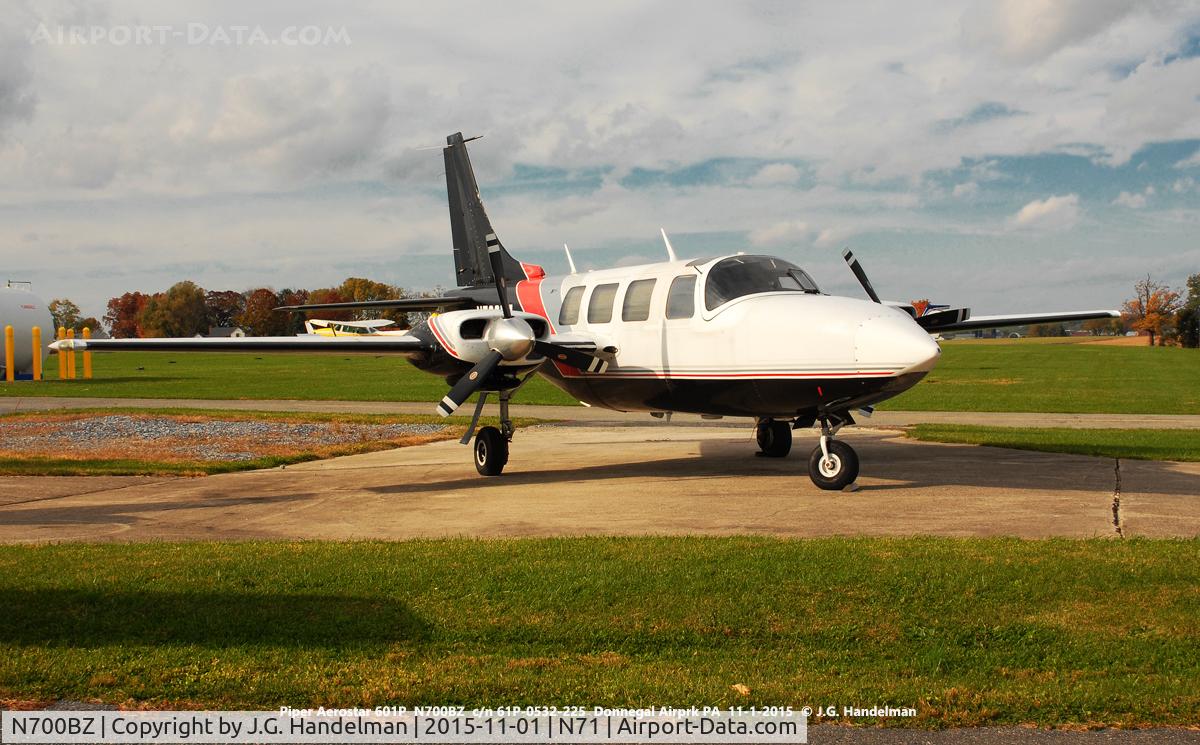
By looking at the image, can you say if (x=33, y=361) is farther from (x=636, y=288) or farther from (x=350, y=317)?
(x=350, y=317)

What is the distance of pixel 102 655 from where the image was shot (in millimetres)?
5520

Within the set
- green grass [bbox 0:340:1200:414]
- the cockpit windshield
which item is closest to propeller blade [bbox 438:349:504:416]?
the cockpit windshield

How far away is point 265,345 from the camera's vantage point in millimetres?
13383

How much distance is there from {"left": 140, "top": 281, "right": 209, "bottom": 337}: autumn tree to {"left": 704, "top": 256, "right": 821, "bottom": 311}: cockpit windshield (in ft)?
483

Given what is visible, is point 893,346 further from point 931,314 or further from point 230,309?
point 230,309

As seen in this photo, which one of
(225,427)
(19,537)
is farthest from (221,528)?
(225,427)

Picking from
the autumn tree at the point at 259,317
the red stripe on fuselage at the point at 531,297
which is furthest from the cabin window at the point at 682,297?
the autumn tree at the point at 259,317

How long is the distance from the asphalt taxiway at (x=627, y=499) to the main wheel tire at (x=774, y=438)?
0.19 metres

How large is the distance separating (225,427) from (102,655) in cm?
Answer: 1718

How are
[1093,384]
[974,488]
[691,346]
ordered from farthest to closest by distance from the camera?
[1093,384], [691,346], [974,488]

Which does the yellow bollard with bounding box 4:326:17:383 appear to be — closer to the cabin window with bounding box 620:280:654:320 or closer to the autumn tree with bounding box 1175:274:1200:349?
the cabin window with bounding box 620:280:654:320

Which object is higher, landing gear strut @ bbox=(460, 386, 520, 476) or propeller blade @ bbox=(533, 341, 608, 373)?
→ propeller blade @ bbox=(533, 341, 608, 373)

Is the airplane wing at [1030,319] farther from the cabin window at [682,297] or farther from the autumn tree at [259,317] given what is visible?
the autumn tree at [259,317]

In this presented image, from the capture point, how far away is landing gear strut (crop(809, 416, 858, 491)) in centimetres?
1184
